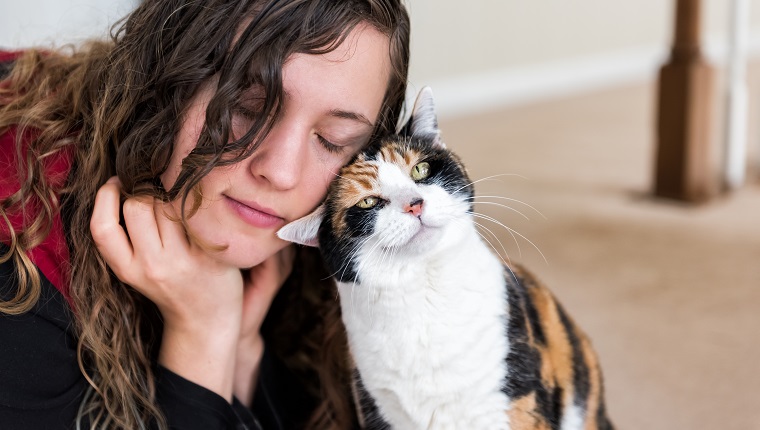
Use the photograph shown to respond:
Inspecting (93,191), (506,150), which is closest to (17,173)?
(93,191)

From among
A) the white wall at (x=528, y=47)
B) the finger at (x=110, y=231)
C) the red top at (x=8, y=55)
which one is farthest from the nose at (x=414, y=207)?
the white wall at (x=528, y=47)

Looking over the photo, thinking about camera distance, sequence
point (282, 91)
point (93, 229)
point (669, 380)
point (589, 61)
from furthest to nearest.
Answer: point (589, 61) < point (669, 380) < point (93, 229) < point (282, 91)

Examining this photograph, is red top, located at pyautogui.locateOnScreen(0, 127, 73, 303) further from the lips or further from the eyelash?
the eyelash

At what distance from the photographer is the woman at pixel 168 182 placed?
945mm

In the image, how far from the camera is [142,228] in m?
1.03

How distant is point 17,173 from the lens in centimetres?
103

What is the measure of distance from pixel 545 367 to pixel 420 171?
1.01 ft

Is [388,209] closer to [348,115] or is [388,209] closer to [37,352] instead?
[348,115]

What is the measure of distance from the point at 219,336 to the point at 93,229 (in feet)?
0.78

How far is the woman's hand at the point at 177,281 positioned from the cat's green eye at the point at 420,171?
1.01 feet

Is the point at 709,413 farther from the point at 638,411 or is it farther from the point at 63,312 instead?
the point at 63,312

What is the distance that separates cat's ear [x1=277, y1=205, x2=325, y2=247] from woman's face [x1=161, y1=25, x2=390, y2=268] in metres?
0.03

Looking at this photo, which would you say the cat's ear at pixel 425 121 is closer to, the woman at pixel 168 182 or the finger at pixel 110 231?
the woman at pixel 168 182

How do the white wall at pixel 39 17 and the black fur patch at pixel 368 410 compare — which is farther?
the white wall at pixel 39 17
